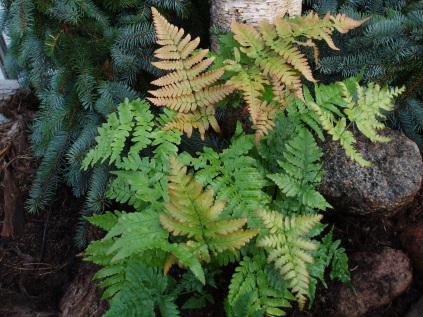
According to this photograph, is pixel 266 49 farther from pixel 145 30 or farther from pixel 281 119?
pixel 145 30

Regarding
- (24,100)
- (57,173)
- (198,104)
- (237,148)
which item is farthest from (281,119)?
(24,100)

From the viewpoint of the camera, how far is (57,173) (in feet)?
9.27

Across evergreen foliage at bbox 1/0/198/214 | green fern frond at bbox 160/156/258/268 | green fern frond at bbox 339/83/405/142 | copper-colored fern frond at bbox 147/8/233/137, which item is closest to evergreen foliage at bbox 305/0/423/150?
green fern frond at bbox 339/83/405/142

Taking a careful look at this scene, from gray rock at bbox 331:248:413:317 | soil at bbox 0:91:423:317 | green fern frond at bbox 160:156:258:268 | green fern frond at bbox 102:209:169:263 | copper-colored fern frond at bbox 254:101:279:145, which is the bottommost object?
soil at bbox 0:91:423:317

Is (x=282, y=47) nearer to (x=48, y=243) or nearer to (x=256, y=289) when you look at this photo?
(x=256, y=289)

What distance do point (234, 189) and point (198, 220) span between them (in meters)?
0.34

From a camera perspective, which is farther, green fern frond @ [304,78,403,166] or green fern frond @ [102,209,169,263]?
green fern frond @ [304,78,403,166]

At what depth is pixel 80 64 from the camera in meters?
2.55

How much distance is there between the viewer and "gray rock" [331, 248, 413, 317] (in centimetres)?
218

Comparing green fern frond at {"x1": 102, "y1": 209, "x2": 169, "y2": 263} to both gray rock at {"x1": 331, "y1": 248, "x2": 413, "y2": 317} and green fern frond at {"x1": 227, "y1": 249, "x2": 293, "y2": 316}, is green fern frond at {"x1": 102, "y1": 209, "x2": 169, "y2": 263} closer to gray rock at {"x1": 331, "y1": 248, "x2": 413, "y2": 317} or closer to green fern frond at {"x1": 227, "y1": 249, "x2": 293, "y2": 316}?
green fern frond at {"x1": 227, "y1": 249, "x2": 293, "y2": 316}

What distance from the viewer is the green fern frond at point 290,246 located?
1795mm

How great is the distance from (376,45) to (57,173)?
2383 mm

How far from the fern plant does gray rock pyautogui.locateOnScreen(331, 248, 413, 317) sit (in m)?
0.13

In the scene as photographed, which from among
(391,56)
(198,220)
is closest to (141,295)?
(198,220)
